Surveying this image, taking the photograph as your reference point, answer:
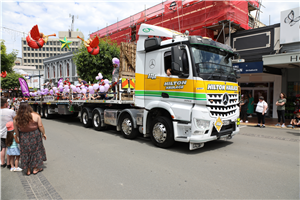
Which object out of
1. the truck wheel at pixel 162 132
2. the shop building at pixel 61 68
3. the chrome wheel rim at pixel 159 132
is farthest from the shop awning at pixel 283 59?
the shop building at pixel 61 68

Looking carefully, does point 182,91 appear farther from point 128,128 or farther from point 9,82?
point 9,82

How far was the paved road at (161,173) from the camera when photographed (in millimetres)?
3369

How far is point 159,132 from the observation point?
19.3 feet

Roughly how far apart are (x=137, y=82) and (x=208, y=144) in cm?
295

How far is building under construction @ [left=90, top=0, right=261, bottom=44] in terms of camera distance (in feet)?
45.8

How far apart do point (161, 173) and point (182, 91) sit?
217 centimetres

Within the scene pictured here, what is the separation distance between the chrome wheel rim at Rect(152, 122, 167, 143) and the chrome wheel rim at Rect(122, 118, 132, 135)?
1.24m

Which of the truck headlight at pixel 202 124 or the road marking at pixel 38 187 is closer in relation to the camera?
the road marking at pixel 38 187

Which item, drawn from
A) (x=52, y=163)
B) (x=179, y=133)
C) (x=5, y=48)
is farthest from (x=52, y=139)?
(x=5, y=48)

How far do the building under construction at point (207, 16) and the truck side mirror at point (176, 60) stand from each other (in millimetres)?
7489

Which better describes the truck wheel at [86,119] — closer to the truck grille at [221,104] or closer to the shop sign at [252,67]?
the truck grille at [221,104]

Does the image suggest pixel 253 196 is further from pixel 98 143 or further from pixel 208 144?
pixel 98 143

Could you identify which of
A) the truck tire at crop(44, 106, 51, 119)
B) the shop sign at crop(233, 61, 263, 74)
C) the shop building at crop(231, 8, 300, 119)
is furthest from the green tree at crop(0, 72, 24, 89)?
the shop sign at crop(233, 61, 263, 74)

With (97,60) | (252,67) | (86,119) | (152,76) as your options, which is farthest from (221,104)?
(97,60)
